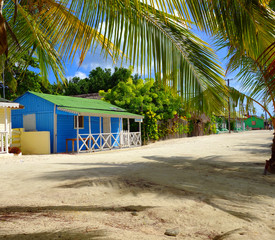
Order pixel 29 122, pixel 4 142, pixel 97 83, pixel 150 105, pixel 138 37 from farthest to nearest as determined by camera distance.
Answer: pixel 97 83, pixel 150 105, pixel 29 122, pixel 4 142, pixel 138 37

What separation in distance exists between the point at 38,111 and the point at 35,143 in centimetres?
225

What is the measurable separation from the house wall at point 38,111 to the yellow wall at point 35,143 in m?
0.72

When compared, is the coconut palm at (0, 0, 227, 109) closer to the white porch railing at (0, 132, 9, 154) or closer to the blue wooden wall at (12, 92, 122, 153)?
the white porch railing at (0, 132, 9, 154)

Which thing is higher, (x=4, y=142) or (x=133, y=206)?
(x=4, y=142)

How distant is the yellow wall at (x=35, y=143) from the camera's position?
14625 mm

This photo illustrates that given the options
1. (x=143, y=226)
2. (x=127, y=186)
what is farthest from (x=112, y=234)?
(x=127, y=186)

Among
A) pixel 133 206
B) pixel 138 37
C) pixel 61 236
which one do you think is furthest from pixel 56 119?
pixel 61 236

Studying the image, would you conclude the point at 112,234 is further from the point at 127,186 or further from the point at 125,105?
the point at 125,105

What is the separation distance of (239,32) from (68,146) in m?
14.8

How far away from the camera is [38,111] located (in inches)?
628

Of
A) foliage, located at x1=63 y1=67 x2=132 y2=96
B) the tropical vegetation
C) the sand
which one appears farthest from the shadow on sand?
foliage, located at x1=63 y1=67 x2=132 y2=96

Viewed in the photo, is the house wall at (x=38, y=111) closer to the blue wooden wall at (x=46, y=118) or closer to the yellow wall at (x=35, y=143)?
the blue wooden wall at (x=46, y=118)

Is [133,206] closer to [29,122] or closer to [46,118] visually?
[46,118]

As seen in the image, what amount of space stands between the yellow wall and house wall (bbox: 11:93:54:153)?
725mm
